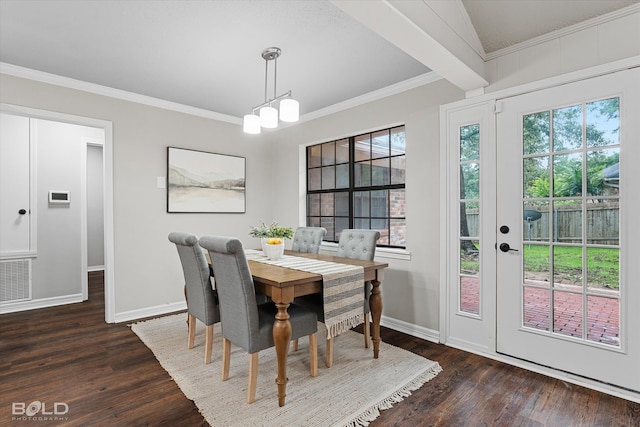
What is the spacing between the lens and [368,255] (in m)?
3.01

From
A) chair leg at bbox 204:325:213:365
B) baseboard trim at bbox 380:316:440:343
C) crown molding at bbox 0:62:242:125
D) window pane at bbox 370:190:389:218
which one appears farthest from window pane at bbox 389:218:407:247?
crown molding at bbox 0:62:242:125

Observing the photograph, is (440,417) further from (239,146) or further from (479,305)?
(239,146)

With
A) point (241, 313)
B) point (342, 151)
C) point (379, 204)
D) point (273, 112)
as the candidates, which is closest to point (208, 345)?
point (241, 313)

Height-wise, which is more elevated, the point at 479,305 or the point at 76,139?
the point at 76,139

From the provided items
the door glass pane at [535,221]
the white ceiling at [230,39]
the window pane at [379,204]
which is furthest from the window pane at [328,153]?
the door glass pane at [535,221]

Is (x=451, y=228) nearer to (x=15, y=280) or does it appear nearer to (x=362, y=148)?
(x=362, y=148)

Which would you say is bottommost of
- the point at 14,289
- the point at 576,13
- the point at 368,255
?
the point at 14,289

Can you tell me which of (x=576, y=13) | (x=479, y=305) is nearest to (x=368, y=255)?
(x=479, y=305)

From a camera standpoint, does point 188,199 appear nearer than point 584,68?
No

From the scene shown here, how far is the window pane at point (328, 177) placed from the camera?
14.0 ft

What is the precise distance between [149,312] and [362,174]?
9.49 ft

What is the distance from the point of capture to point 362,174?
3922 millimetres

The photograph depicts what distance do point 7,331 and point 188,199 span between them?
2108 mm

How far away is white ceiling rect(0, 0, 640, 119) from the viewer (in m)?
2.14
